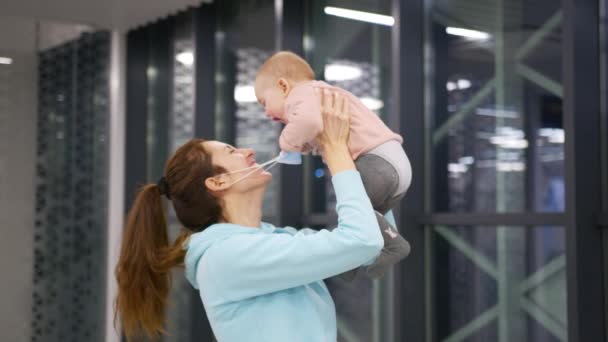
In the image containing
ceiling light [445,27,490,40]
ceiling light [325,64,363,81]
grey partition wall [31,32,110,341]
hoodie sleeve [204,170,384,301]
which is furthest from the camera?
grey partition wall [31,32,110,341]

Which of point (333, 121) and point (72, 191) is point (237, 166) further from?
point (72, 191)

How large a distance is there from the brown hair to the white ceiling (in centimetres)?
325

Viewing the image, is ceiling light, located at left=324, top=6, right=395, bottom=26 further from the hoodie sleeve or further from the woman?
the hoodie sleeve

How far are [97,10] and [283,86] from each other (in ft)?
12.5

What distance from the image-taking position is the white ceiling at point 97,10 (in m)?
5.05

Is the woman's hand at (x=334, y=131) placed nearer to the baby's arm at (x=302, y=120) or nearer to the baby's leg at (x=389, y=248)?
the baby's arm at (x=302, y=120)

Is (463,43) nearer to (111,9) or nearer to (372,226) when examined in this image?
(372,226)

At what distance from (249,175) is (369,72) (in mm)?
2081

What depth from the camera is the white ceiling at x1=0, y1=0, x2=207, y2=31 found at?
5.05 meters

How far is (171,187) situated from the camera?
6.24 ft

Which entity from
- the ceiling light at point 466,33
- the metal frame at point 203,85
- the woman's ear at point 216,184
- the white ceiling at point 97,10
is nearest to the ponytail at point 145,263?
the woman's ear at point 216,184

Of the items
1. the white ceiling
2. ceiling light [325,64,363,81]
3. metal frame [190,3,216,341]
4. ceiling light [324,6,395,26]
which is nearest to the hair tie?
ceiling light [324,6,395,26]

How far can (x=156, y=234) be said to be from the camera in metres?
1.90

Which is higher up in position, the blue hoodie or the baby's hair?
the baby's hair
